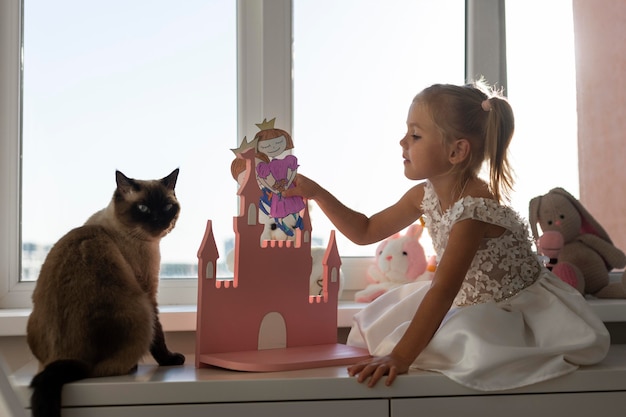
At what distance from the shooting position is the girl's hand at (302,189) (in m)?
1.33

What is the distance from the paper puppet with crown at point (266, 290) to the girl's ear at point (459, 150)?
11.6 inches

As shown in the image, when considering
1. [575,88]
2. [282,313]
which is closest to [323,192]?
[282,313]

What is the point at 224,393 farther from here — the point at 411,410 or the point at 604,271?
the point at 604,271

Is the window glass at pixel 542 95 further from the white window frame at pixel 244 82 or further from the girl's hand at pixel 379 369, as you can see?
the girl's hand at pixel 379 369

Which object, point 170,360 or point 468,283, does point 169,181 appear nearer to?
point 170,360

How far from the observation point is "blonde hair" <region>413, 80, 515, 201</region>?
1336 mm

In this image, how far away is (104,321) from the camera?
1124mm

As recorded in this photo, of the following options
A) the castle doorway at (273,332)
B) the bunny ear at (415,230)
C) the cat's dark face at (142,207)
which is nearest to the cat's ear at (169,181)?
the cat's dark face at (142,207)

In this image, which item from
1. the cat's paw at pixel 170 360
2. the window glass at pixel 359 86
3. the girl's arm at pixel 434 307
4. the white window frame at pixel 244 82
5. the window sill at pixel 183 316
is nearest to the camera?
the girl's arm at pixel 434 307

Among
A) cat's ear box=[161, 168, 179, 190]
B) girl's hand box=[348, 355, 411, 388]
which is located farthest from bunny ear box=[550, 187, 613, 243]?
cat's ear box=[161, 168, 179, 190]

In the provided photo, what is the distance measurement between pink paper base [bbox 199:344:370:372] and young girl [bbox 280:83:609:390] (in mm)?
56

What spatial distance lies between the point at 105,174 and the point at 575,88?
4.17 feet

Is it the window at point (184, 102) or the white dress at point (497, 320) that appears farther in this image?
the window at point (184, 102)

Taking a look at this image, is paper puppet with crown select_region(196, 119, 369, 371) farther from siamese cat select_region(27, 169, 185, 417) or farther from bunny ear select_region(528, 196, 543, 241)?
bunny ear select_region(528, 196, 543, 241)
